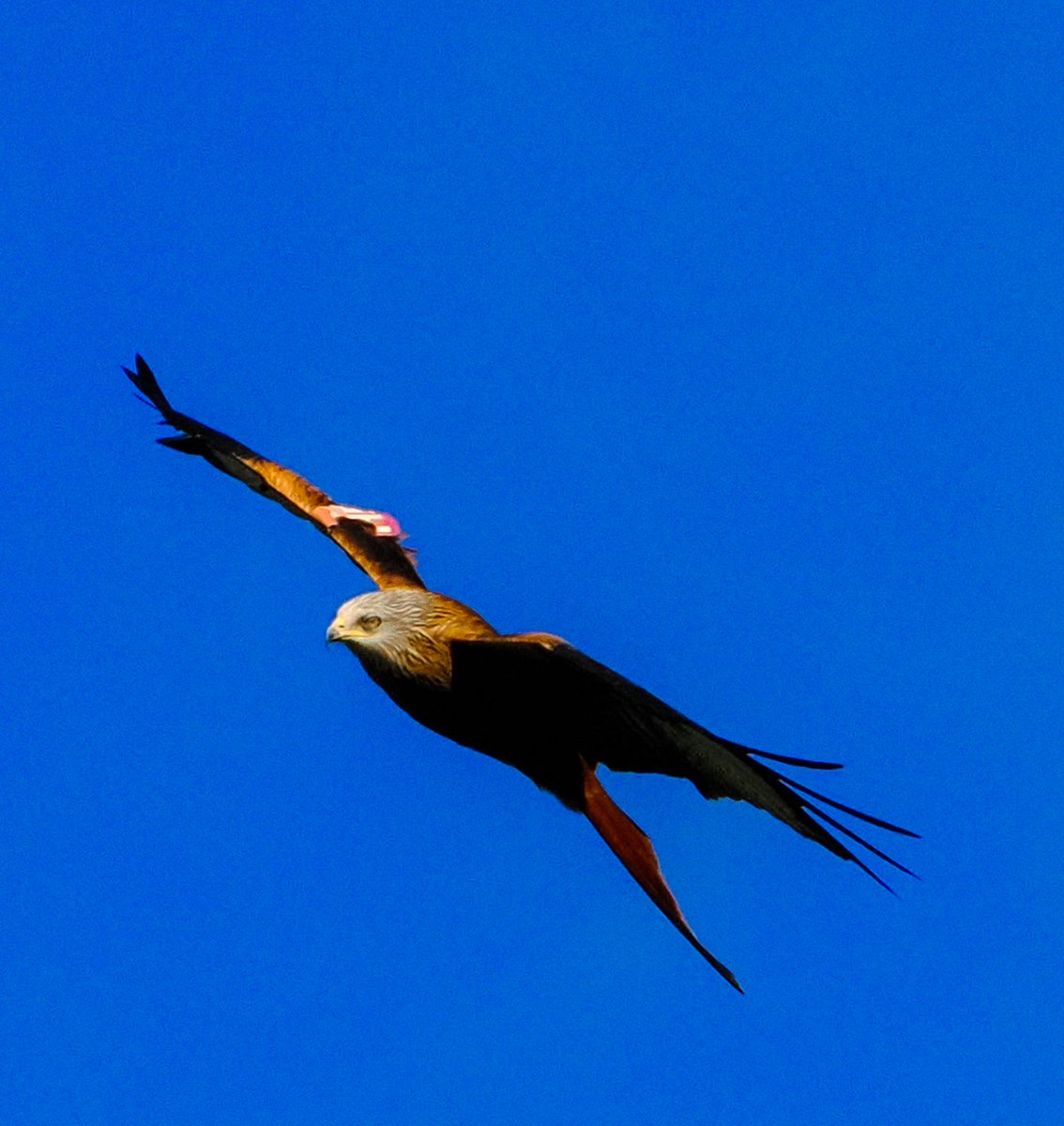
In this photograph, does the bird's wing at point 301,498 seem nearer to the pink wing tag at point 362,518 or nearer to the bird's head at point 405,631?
the pink wing tag at point 362,518

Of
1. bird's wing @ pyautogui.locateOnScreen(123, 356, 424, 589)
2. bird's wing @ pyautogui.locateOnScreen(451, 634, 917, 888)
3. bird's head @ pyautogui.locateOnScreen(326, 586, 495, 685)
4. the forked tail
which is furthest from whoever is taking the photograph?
bird's wing @ pyautogui.locateOnScreen(123, 356, 424, 589)

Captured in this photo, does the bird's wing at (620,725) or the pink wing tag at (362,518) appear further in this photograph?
the pink wing tag at (362,518)

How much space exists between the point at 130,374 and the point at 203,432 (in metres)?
0.51

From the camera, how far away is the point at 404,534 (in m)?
10.4

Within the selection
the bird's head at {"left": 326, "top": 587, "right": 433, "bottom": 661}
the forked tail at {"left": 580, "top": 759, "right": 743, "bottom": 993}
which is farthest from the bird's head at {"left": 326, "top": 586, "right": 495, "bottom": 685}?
the forked tail at {"left": 580, "top": 759, "right": 743, "bottom": 993}

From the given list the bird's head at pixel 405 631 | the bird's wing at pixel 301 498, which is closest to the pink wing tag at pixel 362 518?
the bird's wing at pixel 301 498

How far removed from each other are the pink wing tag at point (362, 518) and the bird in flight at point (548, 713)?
0.85 meters

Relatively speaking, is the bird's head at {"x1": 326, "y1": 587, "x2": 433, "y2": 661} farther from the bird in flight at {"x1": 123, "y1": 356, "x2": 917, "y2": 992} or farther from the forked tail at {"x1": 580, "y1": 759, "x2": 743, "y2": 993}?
the forked tail at {"x1": 580, "y1": 759, "x2": 743, "y2": 993}

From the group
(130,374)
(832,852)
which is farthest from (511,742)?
(130,374)

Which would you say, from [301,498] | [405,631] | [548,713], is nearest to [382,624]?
[405,631]

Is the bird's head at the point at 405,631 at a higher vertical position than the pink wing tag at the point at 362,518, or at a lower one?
lower

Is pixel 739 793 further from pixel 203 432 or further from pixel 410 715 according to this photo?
pixel 203 432

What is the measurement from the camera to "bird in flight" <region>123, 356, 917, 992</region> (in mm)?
7754

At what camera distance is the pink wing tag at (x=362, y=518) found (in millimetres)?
10367
